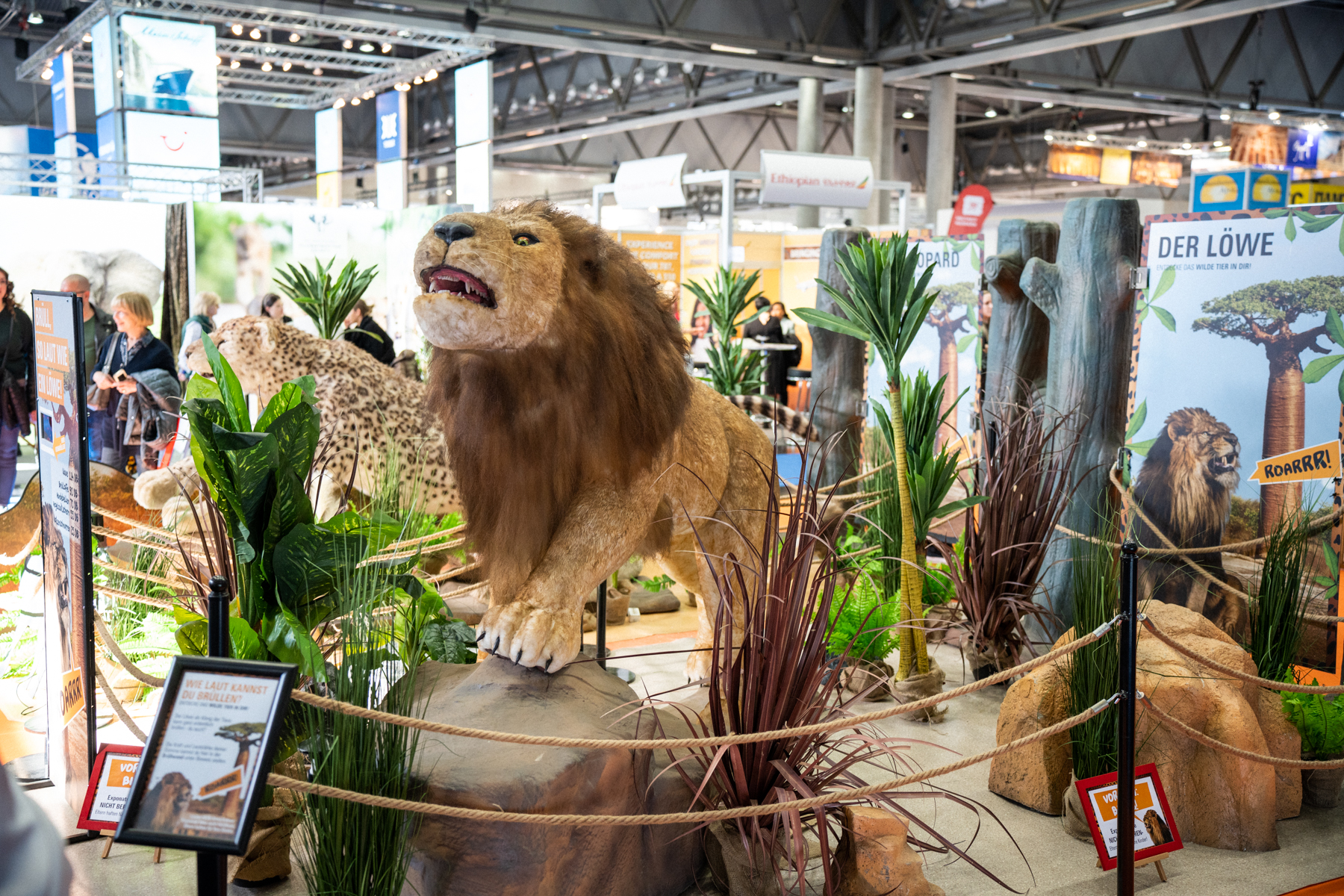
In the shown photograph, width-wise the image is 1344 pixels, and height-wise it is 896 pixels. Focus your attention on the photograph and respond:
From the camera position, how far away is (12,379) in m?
5.66

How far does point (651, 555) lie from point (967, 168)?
721 inches

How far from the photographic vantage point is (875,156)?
1234cm

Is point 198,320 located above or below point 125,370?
above

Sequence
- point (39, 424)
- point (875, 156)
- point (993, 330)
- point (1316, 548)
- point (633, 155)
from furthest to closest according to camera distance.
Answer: point (633, 155) < point (875, 156) < point (993, 330) < point (1316, 548) < point (39, 424)

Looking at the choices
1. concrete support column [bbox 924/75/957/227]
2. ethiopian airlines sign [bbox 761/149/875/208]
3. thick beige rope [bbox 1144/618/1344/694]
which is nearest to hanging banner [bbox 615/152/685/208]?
ethiopian airlines sign [bbox 761/149/875/208]

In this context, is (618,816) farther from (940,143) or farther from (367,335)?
(940,143)

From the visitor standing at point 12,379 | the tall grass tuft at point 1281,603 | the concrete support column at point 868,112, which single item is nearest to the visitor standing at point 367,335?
the visitor standing at point 12,379

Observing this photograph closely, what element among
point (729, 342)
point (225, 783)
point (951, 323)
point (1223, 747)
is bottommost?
point (1223, 747)

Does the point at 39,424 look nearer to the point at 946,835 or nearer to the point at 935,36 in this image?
the point at 946,835

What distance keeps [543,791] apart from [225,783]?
0.80 m

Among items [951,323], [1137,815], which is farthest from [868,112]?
[1137,815]

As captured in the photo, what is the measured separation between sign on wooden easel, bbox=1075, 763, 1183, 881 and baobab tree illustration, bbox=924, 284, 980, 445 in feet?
9.12

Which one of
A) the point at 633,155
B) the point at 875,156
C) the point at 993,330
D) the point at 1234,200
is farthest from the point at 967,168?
the point at 993,330

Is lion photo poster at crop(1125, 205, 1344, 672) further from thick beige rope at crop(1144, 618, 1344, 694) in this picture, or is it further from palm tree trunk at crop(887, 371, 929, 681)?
palm tree trunk at crop(887, 371, 929, 681)
